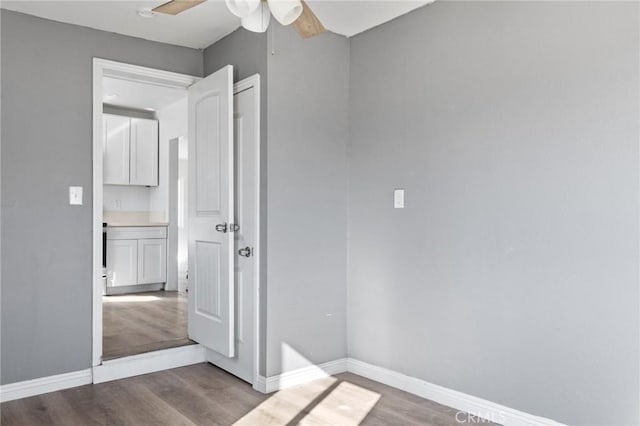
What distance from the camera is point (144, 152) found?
6.86 metres

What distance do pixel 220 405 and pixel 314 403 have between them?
1.88 ft

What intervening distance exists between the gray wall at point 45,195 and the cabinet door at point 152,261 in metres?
3.21

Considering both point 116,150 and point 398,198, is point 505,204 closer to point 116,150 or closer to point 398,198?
point 398,198

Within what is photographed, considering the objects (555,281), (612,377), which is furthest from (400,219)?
(612,377)

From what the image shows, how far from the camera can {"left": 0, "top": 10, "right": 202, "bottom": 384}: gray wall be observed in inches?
123

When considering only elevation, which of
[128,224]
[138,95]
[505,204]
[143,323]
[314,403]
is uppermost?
[138,95]

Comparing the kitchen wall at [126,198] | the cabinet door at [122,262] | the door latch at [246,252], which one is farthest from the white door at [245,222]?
the kitchen wall at [126,198]

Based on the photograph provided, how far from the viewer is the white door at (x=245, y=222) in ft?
10.9

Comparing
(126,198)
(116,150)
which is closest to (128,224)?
(126,198)

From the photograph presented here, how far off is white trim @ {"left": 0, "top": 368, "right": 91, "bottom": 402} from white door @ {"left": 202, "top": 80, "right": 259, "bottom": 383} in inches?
39.2

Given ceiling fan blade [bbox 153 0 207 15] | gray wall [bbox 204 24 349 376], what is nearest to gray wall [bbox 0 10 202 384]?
gray wall [bbox 204 24 349 376]

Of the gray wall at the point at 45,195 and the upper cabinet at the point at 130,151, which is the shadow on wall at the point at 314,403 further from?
the upper cabinet at the point at 130,151

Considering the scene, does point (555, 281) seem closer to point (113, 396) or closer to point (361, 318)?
point (361, 318)

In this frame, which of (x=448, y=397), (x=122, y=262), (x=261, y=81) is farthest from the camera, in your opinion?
(x=122, y=262)
